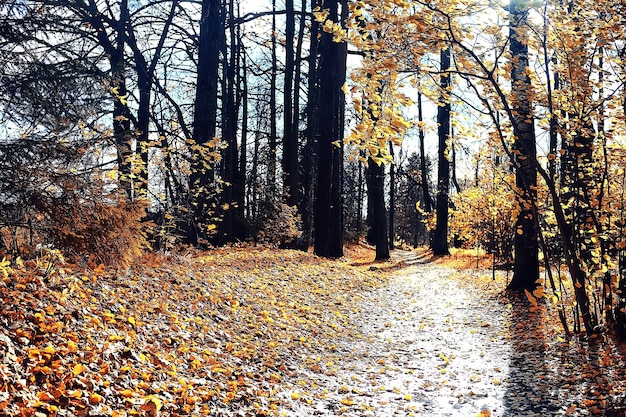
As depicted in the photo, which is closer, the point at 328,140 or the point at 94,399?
the point at 94,399

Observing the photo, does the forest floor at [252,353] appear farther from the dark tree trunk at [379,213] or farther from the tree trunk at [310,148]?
the dark tree trunk at [379,213]

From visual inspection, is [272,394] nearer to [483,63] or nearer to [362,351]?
[362,351]

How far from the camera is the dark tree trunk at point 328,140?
1402cm

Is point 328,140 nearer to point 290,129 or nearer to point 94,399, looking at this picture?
point 290,129

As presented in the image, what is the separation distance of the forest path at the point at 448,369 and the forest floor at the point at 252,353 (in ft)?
0.08

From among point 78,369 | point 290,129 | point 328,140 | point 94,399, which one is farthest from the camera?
Result: point 290,129

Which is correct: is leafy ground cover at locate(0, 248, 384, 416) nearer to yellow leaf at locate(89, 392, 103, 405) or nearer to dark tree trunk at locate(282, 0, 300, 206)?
yellow leaf at locate(89, 392, 103, 405)

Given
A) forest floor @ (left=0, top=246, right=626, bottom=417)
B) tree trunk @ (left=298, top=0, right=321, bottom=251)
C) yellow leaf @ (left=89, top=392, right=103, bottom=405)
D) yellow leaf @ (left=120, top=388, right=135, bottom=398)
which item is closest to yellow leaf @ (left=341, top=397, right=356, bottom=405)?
forest floor @ (left=0, top=246, right=626, bottom=417)

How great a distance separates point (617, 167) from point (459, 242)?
20270 mm

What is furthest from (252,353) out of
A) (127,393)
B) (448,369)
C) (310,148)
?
(310,148)

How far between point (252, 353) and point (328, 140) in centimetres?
962

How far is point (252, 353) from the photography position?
557cm

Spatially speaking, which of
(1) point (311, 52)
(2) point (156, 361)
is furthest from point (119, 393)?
(1) point (311, 52)

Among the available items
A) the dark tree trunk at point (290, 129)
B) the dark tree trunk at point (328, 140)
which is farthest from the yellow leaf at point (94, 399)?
the dark tree trunk at point (290, 129)
